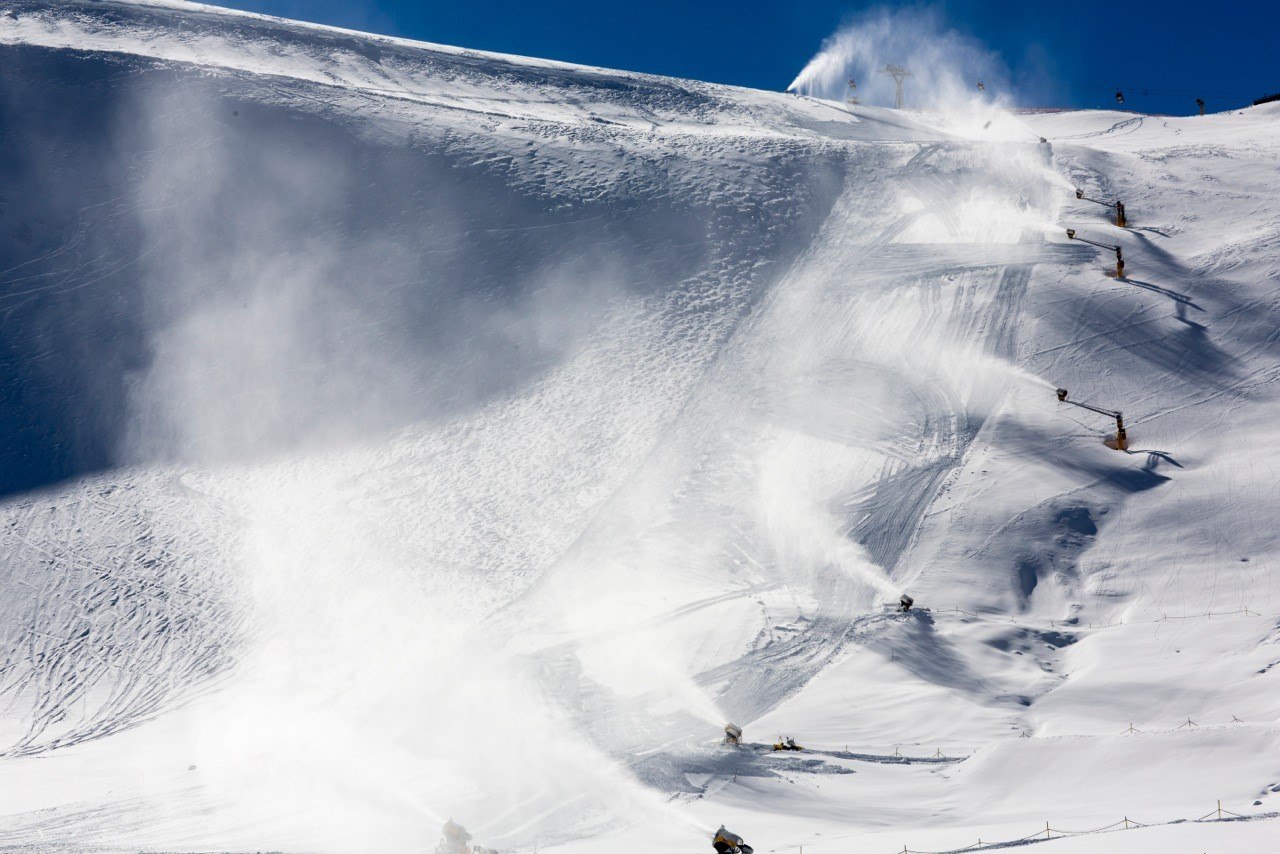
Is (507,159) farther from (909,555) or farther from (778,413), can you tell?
(909,555)

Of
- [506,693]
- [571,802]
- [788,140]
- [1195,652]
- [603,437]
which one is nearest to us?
[571,802]

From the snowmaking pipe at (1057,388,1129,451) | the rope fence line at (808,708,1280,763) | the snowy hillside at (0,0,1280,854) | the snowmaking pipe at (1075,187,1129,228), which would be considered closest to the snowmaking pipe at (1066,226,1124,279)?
the snowy hillside at (0,0,1280,854)

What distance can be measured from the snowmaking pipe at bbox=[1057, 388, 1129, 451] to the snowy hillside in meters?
0.23

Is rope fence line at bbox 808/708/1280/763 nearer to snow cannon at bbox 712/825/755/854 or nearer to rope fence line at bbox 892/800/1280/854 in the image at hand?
rope fence line at bbox 892/800/1280/854

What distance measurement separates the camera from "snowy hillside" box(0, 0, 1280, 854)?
63.9ft

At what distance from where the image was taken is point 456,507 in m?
30.8

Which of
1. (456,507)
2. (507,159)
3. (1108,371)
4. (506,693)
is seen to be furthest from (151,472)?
(1108,371)

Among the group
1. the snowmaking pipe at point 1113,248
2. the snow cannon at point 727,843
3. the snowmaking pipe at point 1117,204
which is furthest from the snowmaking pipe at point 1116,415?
the snow cannon at point 727,843

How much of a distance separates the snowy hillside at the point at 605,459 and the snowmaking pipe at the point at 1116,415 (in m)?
0.23

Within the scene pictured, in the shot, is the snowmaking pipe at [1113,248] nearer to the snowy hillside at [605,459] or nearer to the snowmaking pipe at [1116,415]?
the snowy hillside at [605,459]

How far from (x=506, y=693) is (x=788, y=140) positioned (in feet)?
99.9

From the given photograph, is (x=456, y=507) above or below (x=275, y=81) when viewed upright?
below

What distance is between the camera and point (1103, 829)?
49.5 ft

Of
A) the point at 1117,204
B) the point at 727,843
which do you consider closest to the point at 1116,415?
the point at 1117,204
